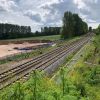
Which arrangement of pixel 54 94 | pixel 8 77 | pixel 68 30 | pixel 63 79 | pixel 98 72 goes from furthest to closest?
pixel 68 30
pixel 8 77
pixel 98 72
pixel 63 79
pixel 54 94

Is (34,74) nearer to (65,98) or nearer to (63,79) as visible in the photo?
(65,98)

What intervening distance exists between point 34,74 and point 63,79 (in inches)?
142

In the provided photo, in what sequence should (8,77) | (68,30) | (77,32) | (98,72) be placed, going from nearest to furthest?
(98,72) → (8,77) → (68,30) → (77,32)

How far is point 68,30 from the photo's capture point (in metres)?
160

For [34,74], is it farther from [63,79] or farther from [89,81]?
[89,81]

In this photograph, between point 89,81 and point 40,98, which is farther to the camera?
→ point 89,81

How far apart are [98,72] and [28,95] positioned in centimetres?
2268

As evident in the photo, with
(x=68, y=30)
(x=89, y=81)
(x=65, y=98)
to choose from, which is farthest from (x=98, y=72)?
(x=68, y=30)

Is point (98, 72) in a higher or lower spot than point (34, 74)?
lower

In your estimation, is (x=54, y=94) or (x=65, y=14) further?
(x=65, y=14)

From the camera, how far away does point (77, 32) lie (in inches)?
7677

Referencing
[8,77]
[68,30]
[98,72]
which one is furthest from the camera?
[68,30]

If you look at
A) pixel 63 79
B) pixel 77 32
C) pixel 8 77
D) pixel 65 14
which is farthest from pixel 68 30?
pixel 63 79

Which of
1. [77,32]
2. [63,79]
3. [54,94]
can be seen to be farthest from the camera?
[77,32]
